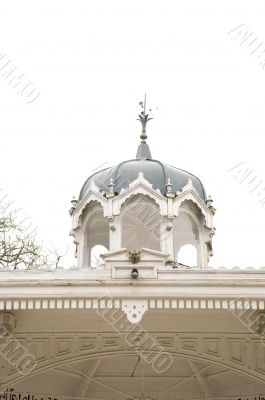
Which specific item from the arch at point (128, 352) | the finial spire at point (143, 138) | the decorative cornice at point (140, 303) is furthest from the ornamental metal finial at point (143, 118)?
the decorative cornice at point (140, 303)

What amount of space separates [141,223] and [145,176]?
126cm

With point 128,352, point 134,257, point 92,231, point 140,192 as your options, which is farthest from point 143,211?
point 134,257

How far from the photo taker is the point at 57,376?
14.2 metres

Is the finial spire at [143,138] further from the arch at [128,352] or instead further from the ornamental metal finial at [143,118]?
the arch at [128,352]

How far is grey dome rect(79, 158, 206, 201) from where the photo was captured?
534 inches

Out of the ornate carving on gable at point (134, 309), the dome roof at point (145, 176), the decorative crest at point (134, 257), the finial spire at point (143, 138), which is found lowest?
the ornate carving on gable at point (134, 309)

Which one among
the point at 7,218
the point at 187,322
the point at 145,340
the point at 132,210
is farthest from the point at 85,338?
the point at 7,218

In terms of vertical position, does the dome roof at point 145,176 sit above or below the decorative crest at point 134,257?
above

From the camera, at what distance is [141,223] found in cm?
1440

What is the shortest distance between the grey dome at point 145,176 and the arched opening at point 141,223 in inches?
15.4

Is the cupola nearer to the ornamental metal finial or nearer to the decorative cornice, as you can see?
the ornamental metal finial

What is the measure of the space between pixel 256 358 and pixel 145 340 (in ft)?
5.93

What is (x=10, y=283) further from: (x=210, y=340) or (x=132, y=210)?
(x=132, y=210)

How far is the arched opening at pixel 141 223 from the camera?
43.5 feet
